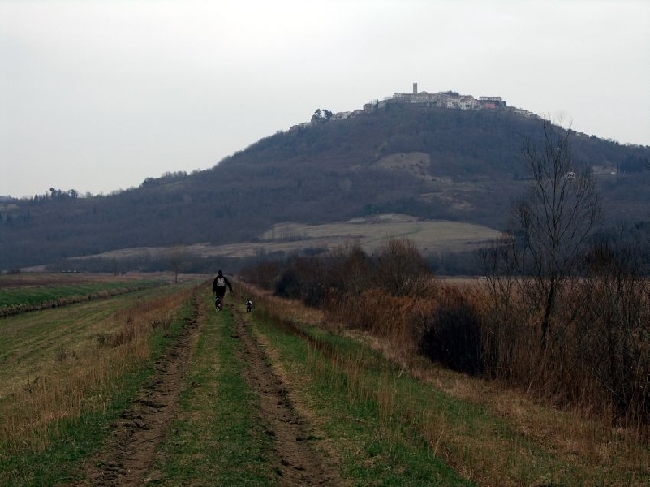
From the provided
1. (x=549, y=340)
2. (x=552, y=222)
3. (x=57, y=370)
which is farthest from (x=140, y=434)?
(x=552, y=222)

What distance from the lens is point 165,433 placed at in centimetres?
1086

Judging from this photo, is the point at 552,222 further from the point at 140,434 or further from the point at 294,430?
the point at 140,434

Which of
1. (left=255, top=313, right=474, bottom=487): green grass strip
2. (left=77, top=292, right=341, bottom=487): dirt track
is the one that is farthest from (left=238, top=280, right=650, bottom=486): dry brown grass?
(left=77, top=292, right=341, bottom=487): dirt track

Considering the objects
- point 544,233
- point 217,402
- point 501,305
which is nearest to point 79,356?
point 217,402

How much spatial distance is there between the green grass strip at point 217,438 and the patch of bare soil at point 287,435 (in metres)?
0.18

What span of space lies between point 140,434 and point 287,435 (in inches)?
89.9

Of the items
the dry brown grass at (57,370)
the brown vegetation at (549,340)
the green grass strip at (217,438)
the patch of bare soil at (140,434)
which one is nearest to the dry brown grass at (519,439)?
the brown vegetation at (549,340)

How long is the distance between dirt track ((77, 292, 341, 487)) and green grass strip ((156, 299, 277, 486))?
0.59ft

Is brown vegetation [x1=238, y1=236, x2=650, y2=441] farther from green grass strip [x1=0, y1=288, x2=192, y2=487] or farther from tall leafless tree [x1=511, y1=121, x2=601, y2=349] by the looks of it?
green grass strip [x1=0, y1=288, x2=192, y2=487]

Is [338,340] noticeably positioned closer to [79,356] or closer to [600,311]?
[79,356]

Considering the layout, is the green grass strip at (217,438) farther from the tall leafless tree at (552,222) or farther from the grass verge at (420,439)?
the tall leafless tree at (552,222)

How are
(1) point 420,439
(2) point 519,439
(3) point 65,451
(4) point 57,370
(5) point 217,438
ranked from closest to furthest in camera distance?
(3) point 65,451 < (5) point 217,438 < (1) point 420,439 < (2) point 519,439 < (4) point 57,370

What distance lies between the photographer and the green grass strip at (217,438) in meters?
8.76

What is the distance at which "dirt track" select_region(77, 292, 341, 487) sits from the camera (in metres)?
8.84
